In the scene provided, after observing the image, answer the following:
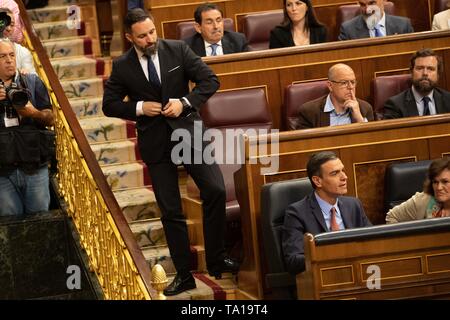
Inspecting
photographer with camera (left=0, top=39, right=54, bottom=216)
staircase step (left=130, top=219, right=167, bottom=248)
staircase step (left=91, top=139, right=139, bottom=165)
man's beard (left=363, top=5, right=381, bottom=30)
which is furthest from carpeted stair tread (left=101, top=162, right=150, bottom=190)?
man's beard (left=363, top=5, right=381, bottom=30)

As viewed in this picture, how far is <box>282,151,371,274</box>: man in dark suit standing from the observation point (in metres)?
3.67

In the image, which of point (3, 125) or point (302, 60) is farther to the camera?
point (302, 60)

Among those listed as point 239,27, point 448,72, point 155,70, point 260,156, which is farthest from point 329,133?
point 239,27

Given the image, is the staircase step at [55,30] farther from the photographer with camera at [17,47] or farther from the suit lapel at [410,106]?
the suit lapel at [410,106]

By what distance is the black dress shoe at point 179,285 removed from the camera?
4.06m

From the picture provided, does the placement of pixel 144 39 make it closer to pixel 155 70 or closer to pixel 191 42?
pixel 155 70

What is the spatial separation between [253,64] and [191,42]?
0.49m

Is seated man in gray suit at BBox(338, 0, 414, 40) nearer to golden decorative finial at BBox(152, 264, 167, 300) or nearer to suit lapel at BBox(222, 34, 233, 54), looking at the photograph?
suit lapel at BBox(222, 34, 233, 54)

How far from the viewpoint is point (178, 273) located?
4.09m

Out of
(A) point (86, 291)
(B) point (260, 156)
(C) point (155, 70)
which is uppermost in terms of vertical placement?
(C) point (155, 70)

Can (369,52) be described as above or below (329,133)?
above
